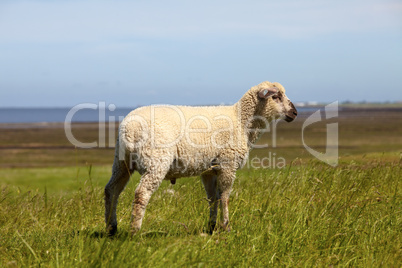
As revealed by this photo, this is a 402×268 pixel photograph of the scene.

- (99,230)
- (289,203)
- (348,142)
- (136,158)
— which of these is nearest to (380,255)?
(289,203)

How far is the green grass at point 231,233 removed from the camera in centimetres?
483

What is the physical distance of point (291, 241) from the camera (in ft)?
19.2

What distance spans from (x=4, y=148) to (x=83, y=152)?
9.77 metres

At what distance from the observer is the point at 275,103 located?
7.54m

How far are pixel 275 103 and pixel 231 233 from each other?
2472mm

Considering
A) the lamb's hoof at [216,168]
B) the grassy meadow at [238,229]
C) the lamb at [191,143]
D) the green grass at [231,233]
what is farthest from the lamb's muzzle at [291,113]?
the lamb's hoof at [216,168]

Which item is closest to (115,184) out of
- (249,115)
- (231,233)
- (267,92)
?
(231,233)

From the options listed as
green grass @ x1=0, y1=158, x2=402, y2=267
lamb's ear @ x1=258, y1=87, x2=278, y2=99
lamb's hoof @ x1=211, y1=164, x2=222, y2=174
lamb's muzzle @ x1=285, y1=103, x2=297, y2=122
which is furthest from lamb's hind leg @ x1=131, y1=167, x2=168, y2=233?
lamb's muzzle @ x1=285, y1=103, x2=297, y2=122

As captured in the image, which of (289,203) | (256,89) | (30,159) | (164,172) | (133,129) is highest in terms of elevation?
(256,89)

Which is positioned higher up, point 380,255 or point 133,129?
point 133,129

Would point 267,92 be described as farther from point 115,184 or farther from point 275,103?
point 115,184

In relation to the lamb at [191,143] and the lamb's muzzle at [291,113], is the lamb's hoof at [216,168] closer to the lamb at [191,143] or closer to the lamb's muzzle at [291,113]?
the lamb at [191,143]

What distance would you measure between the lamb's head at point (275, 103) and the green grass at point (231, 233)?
1.41 m

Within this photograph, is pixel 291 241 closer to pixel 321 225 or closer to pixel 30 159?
pixel 321 225
